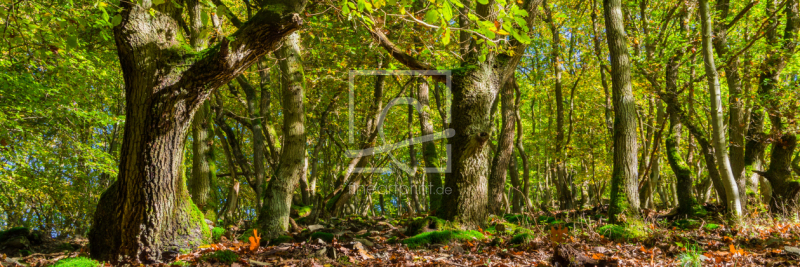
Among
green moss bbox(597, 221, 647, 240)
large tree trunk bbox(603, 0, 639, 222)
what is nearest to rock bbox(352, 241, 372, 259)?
green moss bbox(597, 221, 647, 240)

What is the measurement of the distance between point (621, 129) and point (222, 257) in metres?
6.63

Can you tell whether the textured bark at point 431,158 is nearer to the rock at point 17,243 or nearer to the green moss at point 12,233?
the rock at point 17,243

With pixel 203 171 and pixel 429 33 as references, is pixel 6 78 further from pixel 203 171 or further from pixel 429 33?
pixel 429 33

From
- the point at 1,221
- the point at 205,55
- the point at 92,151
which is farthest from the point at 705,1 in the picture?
the point at 1,221

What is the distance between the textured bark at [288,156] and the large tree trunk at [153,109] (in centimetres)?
309

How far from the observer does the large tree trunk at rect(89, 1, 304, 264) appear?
449 centimetres

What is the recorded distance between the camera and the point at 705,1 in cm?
739

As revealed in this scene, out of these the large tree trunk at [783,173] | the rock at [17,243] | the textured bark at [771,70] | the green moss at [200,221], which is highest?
the textured bark at [771,70]

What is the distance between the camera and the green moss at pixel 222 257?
432cm

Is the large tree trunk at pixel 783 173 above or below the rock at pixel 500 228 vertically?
above

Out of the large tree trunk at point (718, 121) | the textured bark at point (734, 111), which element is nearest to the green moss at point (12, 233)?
the large tree trunk at point (718, 121)

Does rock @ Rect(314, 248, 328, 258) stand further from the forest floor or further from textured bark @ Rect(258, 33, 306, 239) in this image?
textured bark @ Rect(258, 33, 306, 239)

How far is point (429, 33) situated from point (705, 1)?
4.75 metres

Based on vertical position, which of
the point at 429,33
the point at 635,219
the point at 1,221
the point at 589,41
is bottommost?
the point at 1,221
